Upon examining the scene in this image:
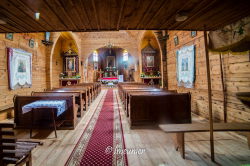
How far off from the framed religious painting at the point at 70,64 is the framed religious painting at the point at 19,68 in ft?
16.7

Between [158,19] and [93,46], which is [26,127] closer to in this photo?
[158,19]

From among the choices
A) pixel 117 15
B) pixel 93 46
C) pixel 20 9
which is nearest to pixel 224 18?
pixel 117 15

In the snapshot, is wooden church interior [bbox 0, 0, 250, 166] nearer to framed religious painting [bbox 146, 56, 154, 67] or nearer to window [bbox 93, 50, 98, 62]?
framed religious painting [bbox 146, 56, 154, 67]

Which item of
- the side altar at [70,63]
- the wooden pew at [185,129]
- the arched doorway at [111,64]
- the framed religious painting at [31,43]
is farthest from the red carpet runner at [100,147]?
the arched doorway at [111,64]

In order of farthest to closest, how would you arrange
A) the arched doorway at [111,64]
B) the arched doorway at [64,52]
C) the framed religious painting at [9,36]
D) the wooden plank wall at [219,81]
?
the arched doorway at [111,64]
the arched doorway at [64,52]
the framed religious painting at [9,36]
the wooden plank wall at [219,81]

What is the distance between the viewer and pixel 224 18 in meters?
2.54

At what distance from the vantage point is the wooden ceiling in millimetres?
2055

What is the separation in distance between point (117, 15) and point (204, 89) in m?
3.26

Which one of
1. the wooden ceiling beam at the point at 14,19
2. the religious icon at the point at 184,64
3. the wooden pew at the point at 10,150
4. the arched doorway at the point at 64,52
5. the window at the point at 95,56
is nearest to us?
the wooden pew at the point at 10,150

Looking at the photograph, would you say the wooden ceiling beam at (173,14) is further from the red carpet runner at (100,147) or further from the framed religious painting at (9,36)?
the framed religious painting at (9,36)

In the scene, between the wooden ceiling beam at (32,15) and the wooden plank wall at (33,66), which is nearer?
the wooden ceiling beam at (32,15)

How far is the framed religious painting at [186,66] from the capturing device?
4617 millimetres

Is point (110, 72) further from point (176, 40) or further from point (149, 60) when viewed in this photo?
point (176, 40)

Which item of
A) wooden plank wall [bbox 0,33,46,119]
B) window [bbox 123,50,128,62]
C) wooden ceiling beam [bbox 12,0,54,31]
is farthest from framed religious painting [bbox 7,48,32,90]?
window [bbox 123,50,128,62]
